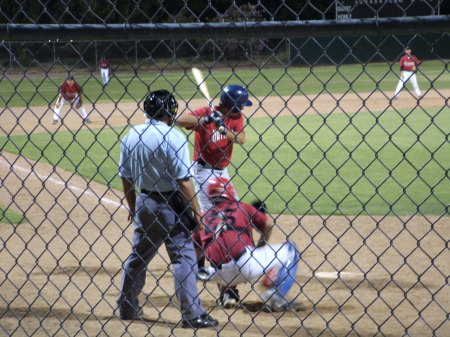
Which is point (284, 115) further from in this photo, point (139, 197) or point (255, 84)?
point (139, 197)

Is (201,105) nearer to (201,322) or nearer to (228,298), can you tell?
(228,298)

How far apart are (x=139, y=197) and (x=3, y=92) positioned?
2897 centimetres

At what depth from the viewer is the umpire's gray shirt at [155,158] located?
19.5ft

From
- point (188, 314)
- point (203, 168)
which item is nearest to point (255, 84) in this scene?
point (203, 168)

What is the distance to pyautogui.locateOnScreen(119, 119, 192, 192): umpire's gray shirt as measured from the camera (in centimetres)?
595

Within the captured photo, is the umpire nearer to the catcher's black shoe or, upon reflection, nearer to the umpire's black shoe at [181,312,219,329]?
the umpire's black shoe at [181,312,219,329]

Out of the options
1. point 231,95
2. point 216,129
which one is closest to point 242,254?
point 216,129

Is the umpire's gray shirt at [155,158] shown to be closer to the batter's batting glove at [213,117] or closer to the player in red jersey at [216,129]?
the player in red jersey at [216,129]

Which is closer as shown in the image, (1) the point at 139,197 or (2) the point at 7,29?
(2) the point at 7,29

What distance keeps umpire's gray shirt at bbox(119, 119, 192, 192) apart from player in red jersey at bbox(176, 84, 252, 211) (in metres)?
0.77

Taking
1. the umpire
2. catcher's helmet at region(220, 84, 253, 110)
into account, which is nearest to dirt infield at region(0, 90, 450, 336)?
the umpire

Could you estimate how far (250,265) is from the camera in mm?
6410

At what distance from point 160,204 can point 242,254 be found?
0.92 meters

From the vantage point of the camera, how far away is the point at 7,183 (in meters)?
12.9
